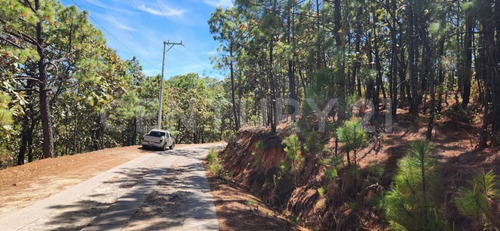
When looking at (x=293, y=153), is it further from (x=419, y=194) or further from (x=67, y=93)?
(x=67, y=93)

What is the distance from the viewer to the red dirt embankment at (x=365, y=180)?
5.32 metres

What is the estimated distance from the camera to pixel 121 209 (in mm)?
6023

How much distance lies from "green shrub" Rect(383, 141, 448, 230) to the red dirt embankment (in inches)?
40.4

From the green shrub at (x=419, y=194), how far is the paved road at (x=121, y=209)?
10.2 ft

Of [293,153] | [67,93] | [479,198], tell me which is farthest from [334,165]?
[67,93]

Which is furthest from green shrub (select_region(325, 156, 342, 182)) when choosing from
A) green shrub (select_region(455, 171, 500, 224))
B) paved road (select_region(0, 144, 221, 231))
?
green shrub (select_region(455, 171, 500, 224))

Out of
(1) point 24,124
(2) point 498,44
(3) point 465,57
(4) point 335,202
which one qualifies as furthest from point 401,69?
(1) point 24,124

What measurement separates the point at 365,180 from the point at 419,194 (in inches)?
116

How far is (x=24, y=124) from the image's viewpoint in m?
22.0

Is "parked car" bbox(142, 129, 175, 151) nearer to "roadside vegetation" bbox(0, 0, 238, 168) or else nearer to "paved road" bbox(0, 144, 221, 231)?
"roadside vegetation" bbox(0, 0, 238, 168)

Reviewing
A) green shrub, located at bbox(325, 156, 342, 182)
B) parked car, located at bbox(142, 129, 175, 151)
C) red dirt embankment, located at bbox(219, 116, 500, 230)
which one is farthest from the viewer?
parked car, located at bbox(142, 129, 175, 151)

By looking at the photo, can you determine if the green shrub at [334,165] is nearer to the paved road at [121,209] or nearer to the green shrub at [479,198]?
the paved road at [121,209]

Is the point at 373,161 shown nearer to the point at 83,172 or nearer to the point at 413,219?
the point at 413,219

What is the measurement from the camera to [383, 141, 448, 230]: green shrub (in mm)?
3555
